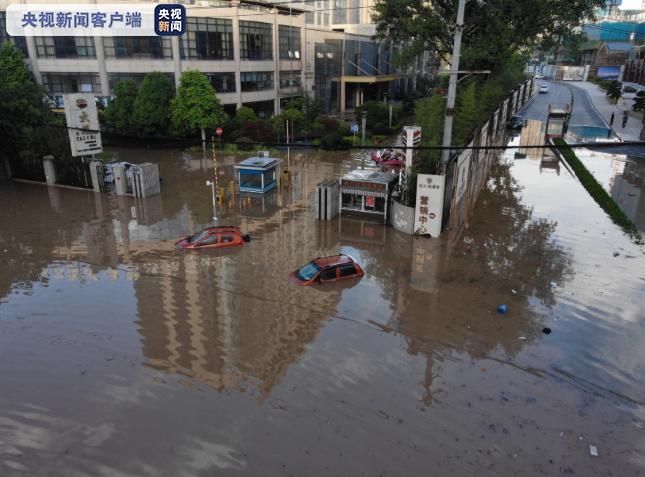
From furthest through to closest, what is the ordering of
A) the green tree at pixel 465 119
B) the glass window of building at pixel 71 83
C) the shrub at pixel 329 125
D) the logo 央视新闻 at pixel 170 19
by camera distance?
the glass window of building at pixel 71 83 → the shrub at pixel 329 125 → the logo 央视新闻 at pixel 170 19 → the green tree at pixel 465 119

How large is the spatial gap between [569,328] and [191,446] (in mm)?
11864

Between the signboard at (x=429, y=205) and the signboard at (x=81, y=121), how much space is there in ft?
63.6

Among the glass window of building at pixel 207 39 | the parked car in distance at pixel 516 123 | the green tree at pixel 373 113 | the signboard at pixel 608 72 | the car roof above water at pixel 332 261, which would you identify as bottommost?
the car roof above water at pixel 332 261

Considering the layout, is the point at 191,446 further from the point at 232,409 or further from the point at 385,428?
the point at 385,428

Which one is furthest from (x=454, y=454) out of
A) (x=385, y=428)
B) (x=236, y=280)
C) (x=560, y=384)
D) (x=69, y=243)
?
(x=69, y=243)

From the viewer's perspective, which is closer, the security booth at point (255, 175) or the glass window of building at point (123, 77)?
the security booth at point (255, 175)

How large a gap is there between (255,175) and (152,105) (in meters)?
20.1

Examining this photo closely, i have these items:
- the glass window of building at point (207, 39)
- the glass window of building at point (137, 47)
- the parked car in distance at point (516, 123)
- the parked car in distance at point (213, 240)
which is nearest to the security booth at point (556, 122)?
the parked car in distance at point (516, 123)

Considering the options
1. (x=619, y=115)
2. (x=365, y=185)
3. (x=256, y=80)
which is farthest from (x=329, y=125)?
(x=619, y=115)

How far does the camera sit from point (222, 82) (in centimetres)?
5294

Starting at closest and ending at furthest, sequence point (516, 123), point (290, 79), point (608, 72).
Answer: point (516, 123)
point (290, 79)
point (608, 72)

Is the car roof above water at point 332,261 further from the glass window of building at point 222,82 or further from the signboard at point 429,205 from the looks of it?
the glass window of building at point 222,82

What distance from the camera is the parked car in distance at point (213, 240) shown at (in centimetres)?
2117

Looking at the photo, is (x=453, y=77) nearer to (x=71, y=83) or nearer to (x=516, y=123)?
(x=516, y=123)
